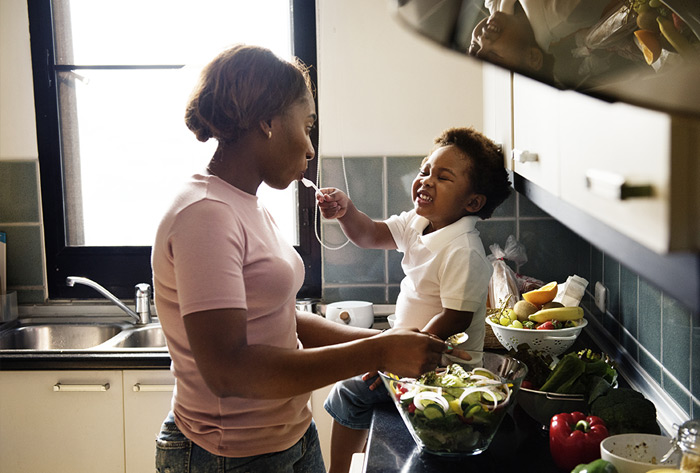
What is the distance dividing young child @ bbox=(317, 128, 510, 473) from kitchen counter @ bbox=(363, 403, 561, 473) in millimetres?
194

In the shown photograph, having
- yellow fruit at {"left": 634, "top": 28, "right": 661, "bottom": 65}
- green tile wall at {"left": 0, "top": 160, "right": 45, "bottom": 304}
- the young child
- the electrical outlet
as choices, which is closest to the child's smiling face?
the young child

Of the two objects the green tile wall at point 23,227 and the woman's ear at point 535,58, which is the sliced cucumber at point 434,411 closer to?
the woman's ear at point 535,58

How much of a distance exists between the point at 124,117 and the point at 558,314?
167 cm

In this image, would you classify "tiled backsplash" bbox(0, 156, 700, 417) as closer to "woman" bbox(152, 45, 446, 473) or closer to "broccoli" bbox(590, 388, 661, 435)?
"broccoli" bbox(590, 388, 661, 435)

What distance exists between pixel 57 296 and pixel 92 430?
2.07 feet

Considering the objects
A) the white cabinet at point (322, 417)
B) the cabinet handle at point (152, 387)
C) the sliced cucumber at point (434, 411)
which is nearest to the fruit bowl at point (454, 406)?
the sliced cucumber at point (434, 411)

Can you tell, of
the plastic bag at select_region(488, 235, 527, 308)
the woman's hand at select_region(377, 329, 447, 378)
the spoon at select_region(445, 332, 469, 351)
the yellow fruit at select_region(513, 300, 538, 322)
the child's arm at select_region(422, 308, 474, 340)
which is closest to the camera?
the woman's hand at select_region(377, 329, 447, 378)

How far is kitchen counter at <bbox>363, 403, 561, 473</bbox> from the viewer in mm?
1387

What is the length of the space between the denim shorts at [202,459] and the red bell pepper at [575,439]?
0.47 m

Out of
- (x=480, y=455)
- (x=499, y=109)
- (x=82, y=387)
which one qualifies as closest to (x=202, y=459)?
(x=480, y=455)

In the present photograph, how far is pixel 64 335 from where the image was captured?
8.53 ft

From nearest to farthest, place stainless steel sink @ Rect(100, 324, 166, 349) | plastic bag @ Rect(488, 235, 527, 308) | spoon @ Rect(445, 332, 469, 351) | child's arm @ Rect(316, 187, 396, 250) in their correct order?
spoon @ Rect(445, 332, 469, 351) → child's arm @ Rect(316, 187, 396, 250) → plastic bag @ Rect(488, 235, 527, 308) → stainless steel sink @ Rect(100, 324, 166, 349)

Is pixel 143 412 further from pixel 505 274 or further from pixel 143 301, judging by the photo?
pixel 505 274

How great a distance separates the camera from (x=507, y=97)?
1926 mm
